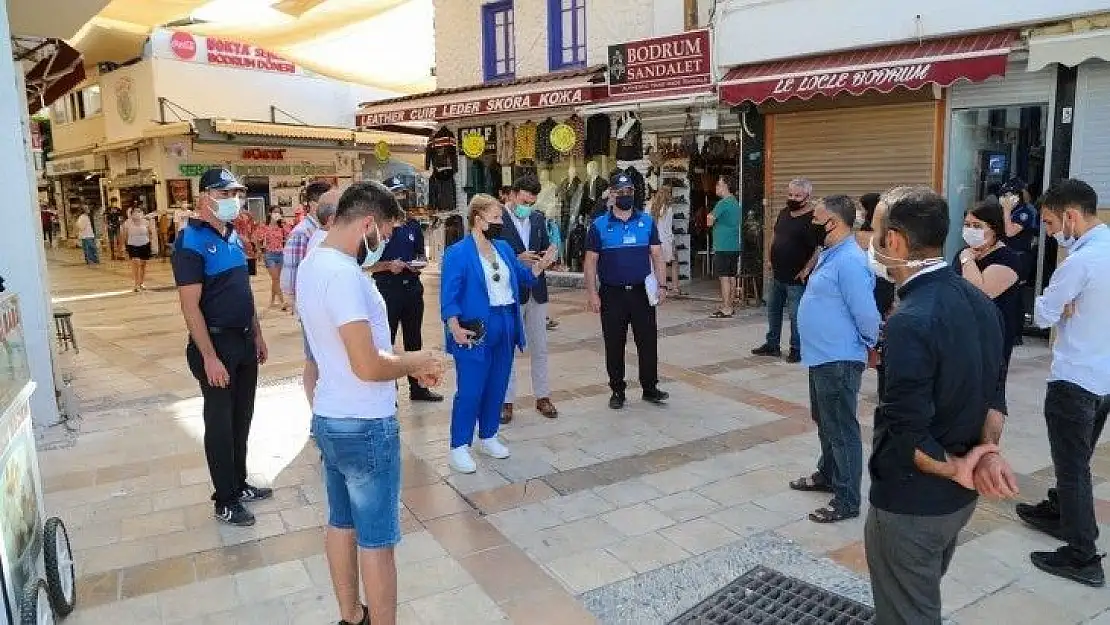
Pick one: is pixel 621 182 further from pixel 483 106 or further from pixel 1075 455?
pixel 483 106

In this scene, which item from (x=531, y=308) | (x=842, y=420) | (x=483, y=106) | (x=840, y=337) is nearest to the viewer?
(x=840, y=337)

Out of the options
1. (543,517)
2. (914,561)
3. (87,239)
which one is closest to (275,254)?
(543,517)

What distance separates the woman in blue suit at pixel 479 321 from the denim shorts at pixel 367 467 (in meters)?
1.97

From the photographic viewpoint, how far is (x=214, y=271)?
13.6 feet

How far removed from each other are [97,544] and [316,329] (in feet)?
8.05

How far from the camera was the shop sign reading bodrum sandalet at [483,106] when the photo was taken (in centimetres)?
1238

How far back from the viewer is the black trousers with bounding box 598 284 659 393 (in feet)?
20.9

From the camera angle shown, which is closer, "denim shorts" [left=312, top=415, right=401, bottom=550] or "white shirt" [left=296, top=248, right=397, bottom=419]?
"white shirt" [left=296, top=248, right=397, bottom=419]

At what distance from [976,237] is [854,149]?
622cm

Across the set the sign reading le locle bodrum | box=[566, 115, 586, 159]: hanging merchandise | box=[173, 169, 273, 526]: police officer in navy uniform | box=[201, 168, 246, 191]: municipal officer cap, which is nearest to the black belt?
box=[173, 169, 273, 526]: police officer in navy uniform

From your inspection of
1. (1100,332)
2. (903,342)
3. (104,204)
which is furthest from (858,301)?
(104,204)

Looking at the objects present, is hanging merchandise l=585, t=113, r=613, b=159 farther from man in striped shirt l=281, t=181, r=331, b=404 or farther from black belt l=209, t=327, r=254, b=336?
black belt l=209, t=327, r=254, b=336

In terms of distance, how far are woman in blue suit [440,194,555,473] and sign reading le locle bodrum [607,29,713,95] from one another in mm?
6993

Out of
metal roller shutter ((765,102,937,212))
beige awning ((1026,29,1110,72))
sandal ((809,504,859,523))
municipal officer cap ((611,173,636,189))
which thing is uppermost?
beige awning ((1026,29,1110,72))
